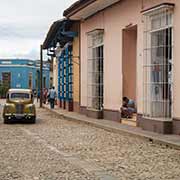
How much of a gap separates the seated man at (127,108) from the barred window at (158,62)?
267cm

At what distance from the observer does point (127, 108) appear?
861 inches

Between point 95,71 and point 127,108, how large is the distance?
4.93 meters

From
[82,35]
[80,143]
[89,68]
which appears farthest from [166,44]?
[82,35]

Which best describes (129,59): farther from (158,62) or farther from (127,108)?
(158,62)

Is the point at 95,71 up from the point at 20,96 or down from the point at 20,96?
up

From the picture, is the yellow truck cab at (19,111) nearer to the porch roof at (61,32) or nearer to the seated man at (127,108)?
the seated man at (127,108)

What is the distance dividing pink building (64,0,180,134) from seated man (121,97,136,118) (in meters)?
0.49

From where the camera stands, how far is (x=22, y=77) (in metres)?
79.2

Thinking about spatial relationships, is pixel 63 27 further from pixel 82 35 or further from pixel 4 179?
pixel 4 179

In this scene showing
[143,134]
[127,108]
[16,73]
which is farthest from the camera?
[16,73]

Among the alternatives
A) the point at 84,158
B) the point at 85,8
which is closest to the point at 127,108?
the point at 85,8

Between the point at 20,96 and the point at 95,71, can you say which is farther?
the point at 95,71

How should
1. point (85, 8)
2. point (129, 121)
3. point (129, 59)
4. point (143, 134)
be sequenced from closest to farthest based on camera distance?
1. point (143, 134)
2. point (129, 121)
3. point (129, 59)
4. point (85, 8)

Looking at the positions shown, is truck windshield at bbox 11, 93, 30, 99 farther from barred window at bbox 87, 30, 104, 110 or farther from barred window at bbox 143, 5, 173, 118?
barred window at bbox 143, 5, 173, 118
